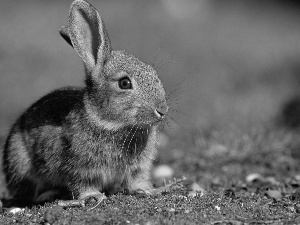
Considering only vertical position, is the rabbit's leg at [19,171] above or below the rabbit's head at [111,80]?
below

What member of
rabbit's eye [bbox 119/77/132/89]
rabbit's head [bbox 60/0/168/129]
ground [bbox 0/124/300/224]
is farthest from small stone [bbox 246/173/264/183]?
rabbit's eye [bbox 119/77/132/89]

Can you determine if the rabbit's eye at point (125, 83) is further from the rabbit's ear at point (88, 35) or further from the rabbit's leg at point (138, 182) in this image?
the rabbit's leg at point (138, 182)

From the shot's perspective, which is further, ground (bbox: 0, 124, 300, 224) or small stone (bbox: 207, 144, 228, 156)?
small stone (bbox: 207, 144, 228, 156)

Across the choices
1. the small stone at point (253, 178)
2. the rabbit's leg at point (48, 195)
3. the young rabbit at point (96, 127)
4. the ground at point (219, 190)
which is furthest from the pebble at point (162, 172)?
the rabbit's leg at point (48, 195)

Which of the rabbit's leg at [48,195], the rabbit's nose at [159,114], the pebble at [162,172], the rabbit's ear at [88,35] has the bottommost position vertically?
A: the rabbit's leg at [48,195]

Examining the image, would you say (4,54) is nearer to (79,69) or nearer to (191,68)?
(79,69)

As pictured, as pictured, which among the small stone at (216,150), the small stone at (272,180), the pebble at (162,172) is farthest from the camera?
the small stone at (216,150)

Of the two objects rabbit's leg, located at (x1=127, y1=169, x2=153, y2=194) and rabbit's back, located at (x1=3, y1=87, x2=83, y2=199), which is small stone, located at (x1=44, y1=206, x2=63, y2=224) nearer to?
rabbit's back, located at (x1=3, y1=87, x2=83, y2=199)

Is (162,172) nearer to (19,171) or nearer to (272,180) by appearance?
(272,180)
